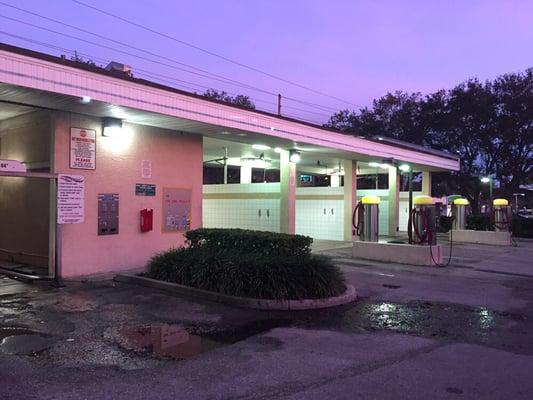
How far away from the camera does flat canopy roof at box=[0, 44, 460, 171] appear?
8.73m

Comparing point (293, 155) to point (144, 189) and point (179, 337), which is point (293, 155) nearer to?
point (144, 189)

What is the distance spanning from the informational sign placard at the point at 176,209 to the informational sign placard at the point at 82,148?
2.28 meters

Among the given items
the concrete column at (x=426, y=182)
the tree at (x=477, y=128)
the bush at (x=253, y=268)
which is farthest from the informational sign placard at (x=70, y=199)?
the tree at (x=477, y=128)

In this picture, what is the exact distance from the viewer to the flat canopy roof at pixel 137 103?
873 cm

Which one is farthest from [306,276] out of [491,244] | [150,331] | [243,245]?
[491,244]

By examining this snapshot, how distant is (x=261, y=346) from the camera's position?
648 cm

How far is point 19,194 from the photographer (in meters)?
12.4

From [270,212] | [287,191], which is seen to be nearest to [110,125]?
[287,191]

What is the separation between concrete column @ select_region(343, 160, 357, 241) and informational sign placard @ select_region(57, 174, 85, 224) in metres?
12.6

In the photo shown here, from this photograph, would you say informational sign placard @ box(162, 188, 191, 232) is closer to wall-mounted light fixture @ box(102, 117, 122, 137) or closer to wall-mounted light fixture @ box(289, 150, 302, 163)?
wall-mounted light fixture @ box(102, 117, 122, 137)

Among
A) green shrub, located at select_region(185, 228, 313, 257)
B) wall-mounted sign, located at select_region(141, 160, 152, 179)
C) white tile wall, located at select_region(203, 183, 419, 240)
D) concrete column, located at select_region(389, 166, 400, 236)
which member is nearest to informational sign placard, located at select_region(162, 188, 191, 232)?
wall-mounted sign, located at select_region(141, 160, 152, 179)

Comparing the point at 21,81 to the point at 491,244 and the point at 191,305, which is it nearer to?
the point at 191,305

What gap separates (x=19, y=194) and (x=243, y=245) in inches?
229

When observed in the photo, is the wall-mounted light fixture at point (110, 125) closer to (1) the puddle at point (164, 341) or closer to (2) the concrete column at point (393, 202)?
(1) the puddle at point (164, 341)
